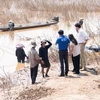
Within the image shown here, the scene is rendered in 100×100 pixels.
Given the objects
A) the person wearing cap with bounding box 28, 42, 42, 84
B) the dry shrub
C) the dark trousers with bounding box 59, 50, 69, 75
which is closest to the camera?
the dry shrub

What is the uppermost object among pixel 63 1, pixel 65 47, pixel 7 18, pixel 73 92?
pixel 63 1

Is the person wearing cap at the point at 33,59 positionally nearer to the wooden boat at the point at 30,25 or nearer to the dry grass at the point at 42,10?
the wooden boat at the point at 30,25

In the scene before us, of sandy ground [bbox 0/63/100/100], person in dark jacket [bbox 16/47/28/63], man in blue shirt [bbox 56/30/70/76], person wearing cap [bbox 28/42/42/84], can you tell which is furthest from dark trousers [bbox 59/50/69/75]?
person in dark jacket [bbox 16/47/28/63]

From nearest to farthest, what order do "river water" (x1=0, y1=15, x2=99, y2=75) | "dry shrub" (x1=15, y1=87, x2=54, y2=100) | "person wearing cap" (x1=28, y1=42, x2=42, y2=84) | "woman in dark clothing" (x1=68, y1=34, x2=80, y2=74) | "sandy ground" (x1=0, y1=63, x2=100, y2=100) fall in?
1. "sandy ground" (x1=0, y1=63, x2=100, y2=100)
2. "dry shrub" (x1=15, y1=87, x2=54, y2=100)
3. "person wearing cap" (x1=28, y1=42, x2=42, y2=84)
4. "woman in dark clothing" (x1=68, y1=34, x2=80, y2=74)
5. "river water" (x1=0, y1=15, x2=99, y2=75)

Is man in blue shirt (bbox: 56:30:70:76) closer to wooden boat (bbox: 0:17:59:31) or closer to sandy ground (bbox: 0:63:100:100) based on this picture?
sandy ground (bbox: 0:63:100:100)

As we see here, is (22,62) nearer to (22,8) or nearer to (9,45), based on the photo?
(9,45)

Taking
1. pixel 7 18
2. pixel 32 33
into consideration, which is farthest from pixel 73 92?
pixel 7 18

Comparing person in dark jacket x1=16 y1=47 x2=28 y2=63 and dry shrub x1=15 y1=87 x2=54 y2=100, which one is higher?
person in dark jacket x1=16 y1=47 x2=28 y2=63

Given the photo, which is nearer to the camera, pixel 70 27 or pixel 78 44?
pixel 78 44

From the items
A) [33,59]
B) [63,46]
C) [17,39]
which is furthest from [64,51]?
[17,39]

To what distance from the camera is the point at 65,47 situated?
28.3 ft

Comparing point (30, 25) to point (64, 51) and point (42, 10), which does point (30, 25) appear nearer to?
point (42, 10)

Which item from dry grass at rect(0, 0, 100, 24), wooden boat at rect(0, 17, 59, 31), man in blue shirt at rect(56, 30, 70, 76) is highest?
dry grass at rect(0, 0, 100, 24)

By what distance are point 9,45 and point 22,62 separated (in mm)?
5380
